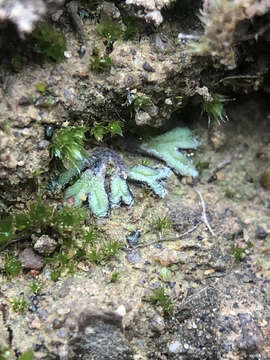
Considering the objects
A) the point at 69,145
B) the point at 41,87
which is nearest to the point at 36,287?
the point at 69,145

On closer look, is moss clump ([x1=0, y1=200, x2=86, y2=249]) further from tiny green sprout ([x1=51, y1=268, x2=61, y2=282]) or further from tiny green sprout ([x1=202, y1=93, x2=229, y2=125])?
tiny green sprout ([x1=202, y1=93, x2=229, y2=125])

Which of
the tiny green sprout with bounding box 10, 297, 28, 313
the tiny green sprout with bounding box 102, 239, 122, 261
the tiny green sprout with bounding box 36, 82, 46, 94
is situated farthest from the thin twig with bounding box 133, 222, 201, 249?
the tiny green sprout with bounding box 36, 82, 46, 94

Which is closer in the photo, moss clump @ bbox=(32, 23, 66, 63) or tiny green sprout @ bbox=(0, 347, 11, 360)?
tiny green sprout @ bbox=(0, 347, 11, 360)

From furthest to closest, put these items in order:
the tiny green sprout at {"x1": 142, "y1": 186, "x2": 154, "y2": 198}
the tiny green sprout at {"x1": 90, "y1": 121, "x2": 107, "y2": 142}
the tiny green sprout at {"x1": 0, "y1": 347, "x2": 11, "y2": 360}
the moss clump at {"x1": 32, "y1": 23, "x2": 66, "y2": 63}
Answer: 1. the tiny green sprout at {"x1": 142, "y1": 186, "x2": 154, "y2": 198}
2. the tiny green sprout at {"x1": 90, "y1": 121, "x2": 107, "y2": 142}
3. the moss clump at {"x1": 32, "y1": 23, "x2": 66, "y2": 63}
4. the tiny green sprout at {"x1": 0, "y1": 347, "x2": 11, "y2": 360}

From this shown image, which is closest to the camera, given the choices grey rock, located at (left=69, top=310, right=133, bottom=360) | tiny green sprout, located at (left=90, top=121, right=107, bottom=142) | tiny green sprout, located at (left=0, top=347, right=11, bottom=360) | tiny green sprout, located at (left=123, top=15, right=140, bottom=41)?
tiny green sprout, located at (left=0, top=347, right=11, bottom=360)

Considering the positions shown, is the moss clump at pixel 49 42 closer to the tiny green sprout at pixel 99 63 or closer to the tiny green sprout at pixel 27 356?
the tiny green sprout at pixel 99 63

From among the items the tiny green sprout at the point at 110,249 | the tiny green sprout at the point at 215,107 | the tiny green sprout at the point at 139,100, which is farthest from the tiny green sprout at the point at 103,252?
the tiny green sprout at the point at 215,107
